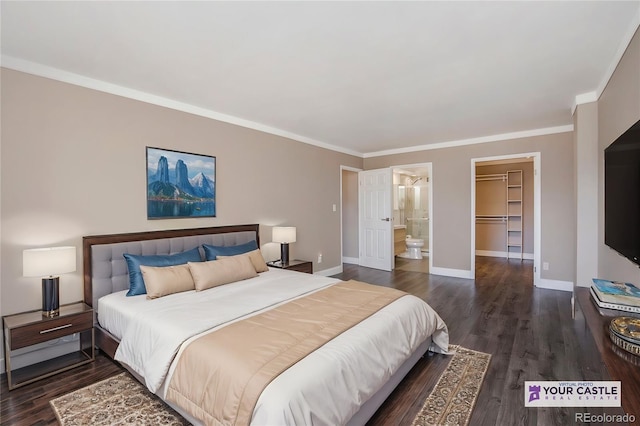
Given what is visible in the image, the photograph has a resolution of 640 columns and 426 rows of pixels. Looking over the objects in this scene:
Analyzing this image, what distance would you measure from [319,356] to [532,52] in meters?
2.78

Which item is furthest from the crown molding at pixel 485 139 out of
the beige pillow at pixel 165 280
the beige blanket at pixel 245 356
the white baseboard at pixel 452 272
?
the beige pillow at pixel 165 280

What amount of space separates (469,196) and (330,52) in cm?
420

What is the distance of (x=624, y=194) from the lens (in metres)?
2.00

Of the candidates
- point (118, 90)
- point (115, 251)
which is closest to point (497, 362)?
point (115, 251)

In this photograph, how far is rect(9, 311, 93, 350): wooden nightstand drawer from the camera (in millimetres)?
2197

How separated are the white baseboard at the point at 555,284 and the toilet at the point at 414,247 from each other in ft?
9.52

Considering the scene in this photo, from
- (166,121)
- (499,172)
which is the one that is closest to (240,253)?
(166,121)

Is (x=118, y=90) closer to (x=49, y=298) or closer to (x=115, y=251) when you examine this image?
(x=115, y=251)

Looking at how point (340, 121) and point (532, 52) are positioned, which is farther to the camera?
point (340, 121)

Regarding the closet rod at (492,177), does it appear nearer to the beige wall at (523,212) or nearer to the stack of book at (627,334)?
the beige wall at (523,212)

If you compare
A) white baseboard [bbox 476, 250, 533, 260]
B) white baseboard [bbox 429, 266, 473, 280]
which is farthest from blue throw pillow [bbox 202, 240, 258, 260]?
white baseboard [bbox 476, 250, 533, 260]

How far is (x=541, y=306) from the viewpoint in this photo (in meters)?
3.95

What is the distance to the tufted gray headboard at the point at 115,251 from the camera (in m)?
2.77

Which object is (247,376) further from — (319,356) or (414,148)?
(414,148)
